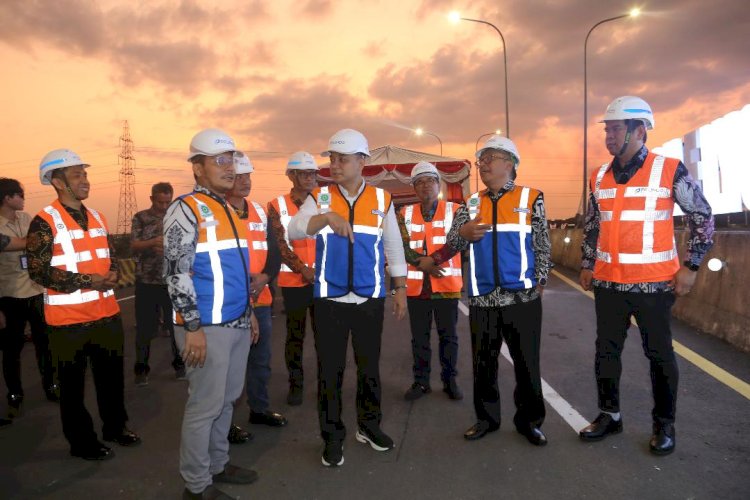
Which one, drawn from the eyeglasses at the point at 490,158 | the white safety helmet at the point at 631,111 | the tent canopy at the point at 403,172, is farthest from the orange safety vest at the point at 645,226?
the tent canopy at the point at 403,172

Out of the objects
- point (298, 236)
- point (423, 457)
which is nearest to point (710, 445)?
point (423, 457)

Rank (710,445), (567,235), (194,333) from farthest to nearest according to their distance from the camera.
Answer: (567,235) → (710,445) → (194,333)

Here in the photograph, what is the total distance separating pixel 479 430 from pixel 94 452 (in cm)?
284

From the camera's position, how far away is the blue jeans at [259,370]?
4512mm

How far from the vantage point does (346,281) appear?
3678mm

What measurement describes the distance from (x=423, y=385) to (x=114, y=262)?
2956 millimetres

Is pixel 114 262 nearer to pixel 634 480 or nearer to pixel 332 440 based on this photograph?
pixel 332 440

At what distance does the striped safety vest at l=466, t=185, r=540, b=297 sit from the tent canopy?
41.4 ft

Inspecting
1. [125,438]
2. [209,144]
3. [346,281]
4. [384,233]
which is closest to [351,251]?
[346,281]

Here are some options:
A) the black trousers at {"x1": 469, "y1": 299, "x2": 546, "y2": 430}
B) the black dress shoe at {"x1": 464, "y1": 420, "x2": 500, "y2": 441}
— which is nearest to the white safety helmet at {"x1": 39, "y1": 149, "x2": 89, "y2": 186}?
the black trousers at {"x1": 469, "y1": 299, "x2": 546, "y2": 430}

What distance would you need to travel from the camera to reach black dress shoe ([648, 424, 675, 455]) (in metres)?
3.54

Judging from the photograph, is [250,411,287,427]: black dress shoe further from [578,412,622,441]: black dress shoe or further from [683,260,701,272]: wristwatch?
[683,260,701,272]: wristwatch

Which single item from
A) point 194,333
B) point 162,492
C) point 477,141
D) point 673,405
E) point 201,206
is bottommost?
point 162,492

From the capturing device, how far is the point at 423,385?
508 cm
